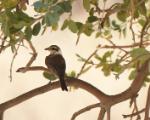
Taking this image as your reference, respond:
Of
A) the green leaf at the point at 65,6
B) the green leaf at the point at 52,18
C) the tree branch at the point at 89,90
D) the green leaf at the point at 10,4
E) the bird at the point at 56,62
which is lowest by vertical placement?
the tree branch at the point at 89,90

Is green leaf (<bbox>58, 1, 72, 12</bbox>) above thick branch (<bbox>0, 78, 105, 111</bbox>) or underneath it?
above

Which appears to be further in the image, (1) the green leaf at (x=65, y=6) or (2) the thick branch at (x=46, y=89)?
(2) the thick branch at (x=46, y=89)

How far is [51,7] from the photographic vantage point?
88cm

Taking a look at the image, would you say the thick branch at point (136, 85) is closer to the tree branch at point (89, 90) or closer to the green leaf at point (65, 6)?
the tree branch at point (89, 90)

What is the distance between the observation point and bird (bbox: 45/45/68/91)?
44.7 inches

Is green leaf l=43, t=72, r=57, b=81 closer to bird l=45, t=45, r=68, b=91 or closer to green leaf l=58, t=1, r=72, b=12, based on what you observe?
bird l=45, t=45, r=68, b=91

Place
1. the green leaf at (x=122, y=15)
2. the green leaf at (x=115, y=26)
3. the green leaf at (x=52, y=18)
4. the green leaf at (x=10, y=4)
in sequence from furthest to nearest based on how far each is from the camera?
the green leaf at (x=115, y=26), the green leaf at (x=122, y=15), the green leaf at (x=10, y=4), the green leaf at (x=52, y=18)

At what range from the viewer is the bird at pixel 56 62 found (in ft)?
3.72

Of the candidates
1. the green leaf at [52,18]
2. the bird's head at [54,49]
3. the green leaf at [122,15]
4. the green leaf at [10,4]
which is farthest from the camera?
the bird's head at [54,49]

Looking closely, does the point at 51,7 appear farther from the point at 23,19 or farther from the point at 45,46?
the point at 45,46

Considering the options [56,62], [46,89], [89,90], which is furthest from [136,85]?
[56,62]

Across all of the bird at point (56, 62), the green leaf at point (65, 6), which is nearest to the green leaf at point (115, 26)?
the bird at point (56, 62)

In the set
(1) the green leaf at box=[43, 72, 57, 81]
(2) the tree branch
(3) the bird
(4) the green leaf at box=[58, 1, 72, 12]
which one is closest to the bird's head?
(3) the bird

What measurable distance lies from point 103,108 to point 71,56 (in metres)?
0.45
